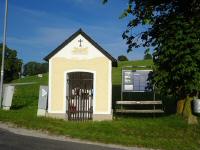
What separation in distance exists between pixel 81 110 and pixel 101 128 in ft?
15.5

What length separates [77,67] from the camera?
21.9 m

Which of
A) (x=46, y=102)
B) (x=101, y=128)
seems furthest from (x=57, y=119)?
(x=101, y=128)

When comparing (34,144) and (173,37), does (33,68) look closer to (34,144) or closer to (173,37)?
(173,37)

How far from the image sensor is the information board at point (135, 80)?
23953 mm

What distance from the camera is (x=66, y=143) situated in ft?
44.3

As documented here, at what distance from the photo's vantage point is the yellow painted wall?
2175 cm

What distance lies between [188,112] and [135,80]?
402cm

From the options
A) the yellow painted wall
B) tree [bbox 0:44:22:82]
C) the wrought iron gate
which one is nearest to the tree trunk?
the yellow painted wall

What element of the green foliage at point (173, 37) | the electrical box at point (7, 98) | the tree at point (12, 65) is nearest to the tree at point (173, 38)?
the green foliage at point (173, 37)

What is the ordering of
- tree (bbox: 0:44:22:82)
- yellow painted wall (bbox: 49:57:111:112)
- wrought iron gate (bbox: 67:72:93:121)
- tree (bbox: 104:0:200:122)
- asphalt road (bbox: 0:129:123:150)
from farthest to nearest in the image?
tree (bbox: 0:44:22:82), wrought iron gate (bbox: 67:72:93:121), yellow painted wall (bbox: 49:57:111:112), tree (bbox: 104:0:200:122), asphalt road (bbox: 0:129:123:150)

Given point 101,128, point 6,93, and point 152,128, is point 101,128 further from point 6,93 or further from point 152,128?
point 6,93

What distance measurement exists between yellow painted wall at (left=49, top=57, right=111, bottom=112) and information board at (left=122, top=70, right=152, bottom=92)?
8.44 ft

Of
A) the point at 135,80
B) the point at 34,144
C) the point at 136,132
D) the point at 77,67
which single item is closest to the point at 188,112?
the point at 135,80

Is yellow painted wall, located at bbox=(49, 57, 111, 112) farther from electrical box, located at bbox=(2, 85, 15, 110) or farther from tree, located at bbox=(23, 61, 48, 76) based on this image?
tree, located at bbox=(23, 61, 48, 76)
